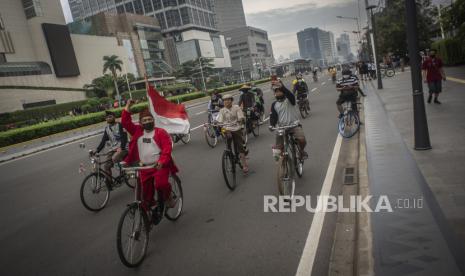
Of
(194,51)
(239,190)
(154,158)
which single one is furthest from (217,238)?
(194,51)

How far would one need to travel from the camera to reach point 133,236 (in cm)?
445

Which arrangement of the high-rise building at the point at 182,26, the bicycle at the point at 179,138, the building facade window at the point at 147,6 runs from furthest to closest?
the building facade window at the point at 147,6, the high-rise building at the point at 182,26, the bicycle at the point at 179,138

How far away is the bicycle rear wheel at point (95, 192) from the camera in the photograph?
6.73 metres

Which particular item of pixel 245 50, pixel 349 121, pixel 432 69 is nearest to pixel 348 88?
pixel 349 121

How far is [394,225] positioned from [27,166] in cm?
1303

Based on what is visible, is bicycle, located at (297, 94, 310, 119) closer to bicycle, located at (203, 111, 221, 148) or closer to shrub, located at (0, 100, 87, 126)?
bicycle, located at (203, 111, 221, 148)

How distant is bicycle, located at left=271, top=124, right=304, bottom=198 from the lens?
5.86m

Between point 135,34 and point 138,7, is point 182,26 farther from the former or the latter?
point 135,34

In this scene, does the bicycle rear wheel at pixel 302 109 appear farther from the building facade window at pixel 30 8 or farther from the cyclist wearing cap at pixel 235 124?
the building facade window at pixel 30 8

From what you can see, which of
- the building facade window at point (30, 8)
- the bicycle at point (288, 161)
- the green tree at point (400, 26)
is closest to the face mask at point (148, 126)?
the bicycle at point (288, 161)

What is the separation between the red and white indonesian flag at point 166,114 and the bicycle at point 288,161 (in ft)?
5.81

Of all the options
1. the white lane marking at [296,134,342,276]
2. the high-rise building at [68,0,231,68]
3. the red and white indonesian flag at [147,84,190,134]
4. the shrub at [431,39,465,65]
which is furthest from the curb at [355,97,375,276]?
the high-rise building at [68,0,231,68]

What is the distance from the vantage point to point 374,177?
6.12 metres

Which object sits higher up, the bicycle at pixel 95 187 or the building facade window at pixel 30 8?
the building facade window at pixel 30 8
